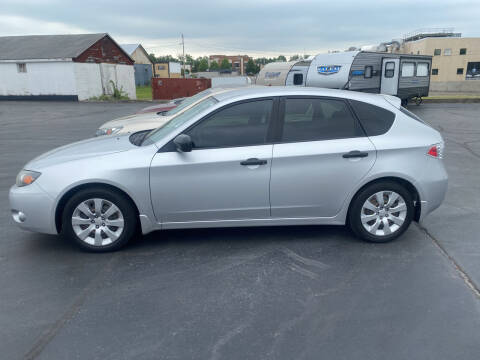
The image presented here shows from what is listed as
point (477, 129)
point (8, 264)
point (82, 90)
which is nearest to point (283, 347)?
point (8, 264)

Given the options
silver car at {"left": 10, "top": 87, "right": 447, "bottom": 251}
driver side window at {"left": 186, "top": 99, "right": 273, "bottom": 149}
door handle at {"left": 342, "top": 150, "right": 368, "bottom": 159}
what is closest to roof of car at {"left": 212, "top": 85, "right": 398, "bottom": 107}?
silver car at {"left": 10, "top": 87, "right": 447, "bottom": 251}

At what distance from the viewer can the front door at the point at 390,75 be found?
65.3 feet

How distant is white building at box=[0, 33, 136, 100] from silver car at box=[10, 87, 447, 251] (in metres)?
28.7

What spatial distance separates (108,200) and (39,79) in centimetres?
3095

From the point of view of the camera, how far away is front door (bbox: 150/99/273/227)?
3.97m

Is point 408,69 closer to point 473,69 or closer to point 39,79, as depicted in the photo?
point 39,79

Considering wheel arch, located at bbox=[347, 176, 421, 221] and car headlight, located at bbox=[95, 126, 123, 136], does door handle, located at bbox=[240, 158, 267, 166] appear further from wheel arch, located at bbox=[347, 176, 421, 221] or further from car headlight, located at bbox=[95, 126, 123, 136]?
car headlight, located at bbox=[95, 126, 123, 136]

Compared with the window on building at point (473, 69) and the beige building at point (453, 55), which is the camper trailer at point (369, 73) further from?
the window on building at point (473, 69)

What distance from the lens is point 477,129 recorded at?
1320 cm

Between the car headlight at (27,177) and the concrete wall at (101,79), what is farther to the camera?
the concrete wall at (101,79)

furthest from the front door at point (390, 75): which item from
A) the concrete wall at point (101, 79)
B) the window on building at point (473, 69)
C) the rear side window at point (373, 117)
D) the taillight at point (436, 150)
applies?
the window on building at point (473, 69)

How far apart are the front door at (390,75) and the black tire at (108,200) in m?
18.7

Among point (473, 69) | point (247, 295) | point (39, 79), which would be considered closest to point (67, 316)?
point (247, 295)

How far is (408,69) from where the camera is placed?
20.8 m
